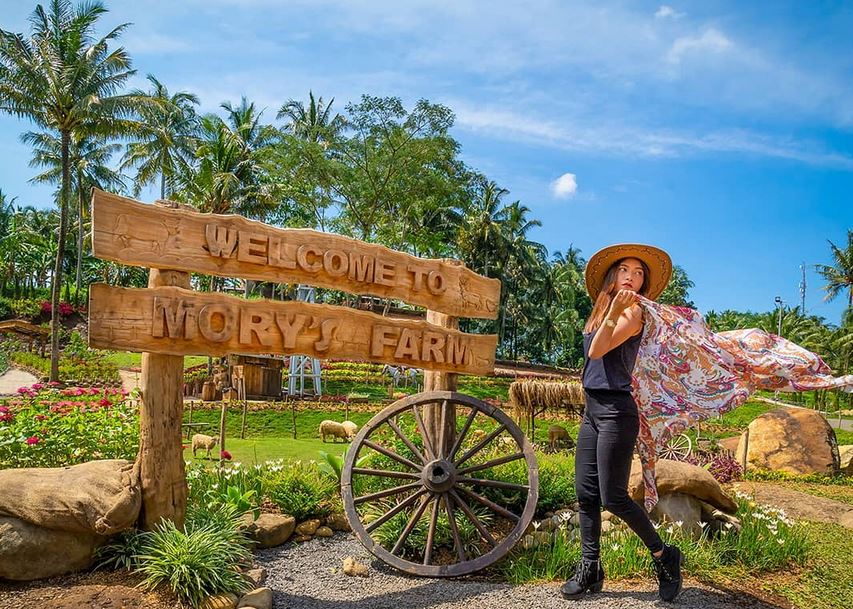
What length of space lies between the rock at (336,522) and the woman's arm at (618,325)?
3232mm

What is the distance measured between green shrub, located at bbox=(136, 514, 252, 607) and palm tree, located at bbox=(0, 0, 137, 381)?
19.4 metres

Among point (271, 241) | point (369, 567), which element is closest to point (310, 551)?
point (369, 567)

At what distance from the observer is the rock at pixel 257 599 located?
13.8ft

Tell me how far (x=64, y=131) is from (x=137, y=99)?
2.68 m

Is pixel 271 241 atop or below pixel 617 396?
atop

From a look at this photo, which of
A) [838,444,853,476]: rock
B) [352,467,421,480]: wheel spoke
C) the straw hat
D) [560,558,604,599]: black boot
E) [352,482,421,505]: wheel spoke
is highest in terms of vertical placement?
the straw hat

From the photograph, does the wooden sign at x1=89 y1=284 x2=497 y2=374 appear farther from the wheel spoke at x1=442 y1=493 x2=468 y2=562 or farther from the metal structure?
the metal structure

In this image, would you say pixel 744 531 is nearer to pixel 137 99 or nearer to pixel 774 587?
pixel 774 587

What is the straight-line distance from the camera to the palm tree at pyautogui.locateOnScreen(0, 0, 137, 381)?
21219 millimetres

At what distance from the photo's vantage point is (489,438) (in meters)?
5.80

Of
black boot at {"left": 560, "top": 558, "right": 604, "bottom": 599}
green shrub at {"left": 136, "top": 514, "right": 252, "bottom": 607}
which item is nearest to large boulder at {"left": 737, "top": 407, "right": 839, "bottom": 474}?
black boot at {"left": 560, "top": 558, "right": 604, "bottom": 599}

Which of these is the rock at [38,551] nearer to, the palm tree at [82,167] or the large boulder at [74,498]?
the large boulder at [74,498]

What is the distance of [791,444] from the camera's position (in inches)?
538

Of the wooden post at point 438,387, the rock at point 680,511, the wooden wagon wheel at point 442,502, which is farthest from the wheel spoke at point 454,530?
the rock at point 680,511
